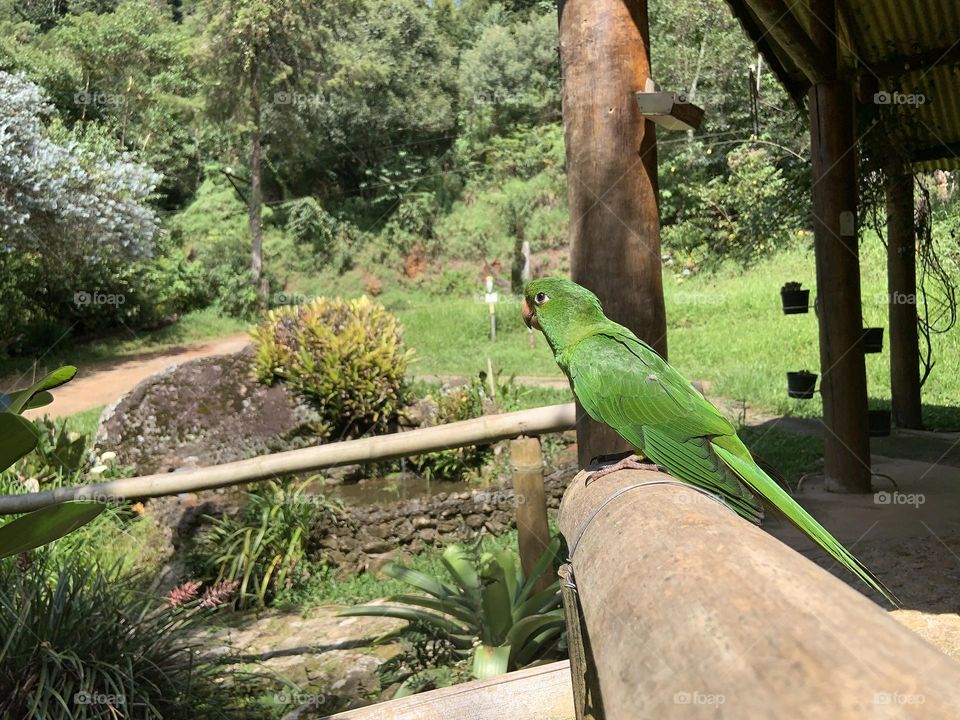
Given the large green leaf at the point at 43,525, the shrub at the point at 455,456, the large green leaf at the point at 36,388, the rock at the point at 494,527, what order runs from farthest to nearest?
the shrub at the point at 455,456
the rock at the point at 494,527
the large green leaf at the point at 36,388
the large green leaf at the point at 43,525

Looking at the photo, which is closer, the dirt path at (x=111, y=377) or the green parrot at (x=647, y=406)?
the green parrot at (x=647, y=406)

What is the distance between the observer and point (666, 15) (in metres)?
18.3

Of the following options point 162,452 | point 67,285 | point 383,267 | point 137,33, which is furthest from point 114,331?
point 162,452

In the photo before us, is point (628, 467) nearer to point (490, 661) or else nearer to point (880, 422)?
point (490, 661)

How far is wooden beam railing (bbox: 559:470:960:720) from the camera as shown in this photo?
1.54ft

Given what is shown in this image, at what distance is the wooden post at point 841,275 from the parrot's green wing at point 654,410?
3387mm

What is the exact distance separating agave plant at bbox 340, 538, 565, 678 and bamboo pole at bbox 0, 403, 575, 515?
55cm

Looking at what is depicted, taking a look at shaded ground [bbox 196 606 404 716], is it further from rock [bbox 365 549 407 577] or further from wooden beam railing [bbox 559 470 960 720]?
wooden beam railing [bbox 559 470 960 720]

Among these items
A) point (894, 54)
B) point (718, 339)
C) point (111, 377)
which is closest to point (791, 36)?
point (894, 54)

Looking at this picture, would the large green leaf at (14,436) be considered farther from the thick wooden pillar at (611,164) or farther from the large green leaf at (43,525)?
the thick wooden pillar at (611,164)

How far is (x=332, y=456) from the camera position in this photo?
347 cm

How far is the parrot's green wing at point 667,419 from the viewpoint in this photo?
4.55 feet

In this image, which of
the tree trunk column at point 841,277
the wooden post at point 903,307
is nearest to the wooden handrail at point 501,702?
the tree trunk column at point 841,277

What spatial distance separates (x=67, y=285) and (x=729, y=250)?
13680mm
